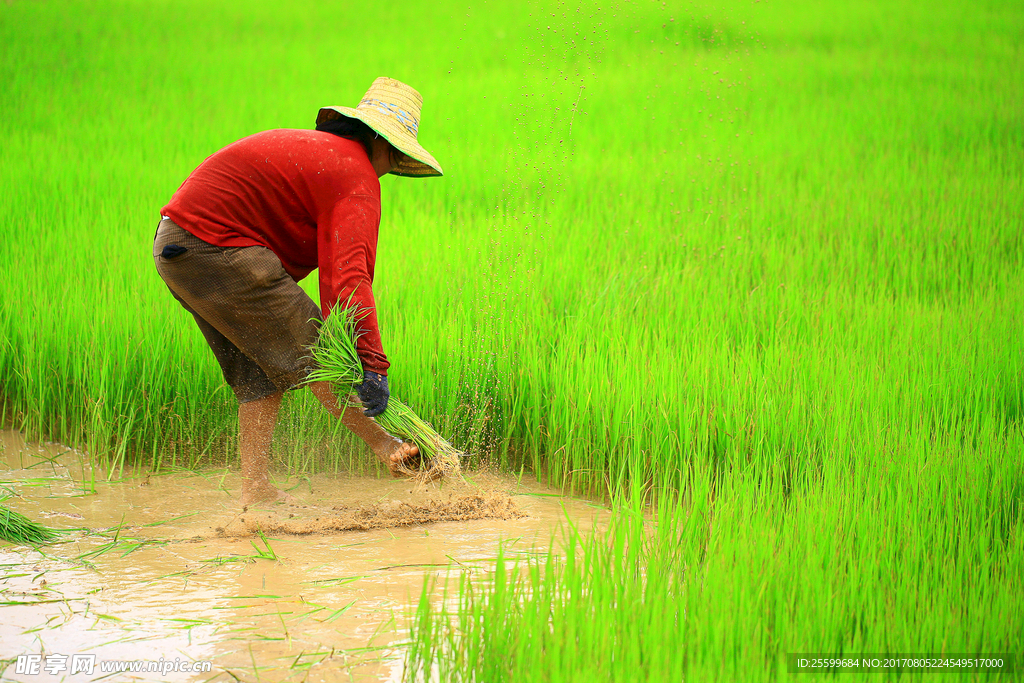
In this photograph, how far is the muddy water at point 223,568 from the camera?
1.71m

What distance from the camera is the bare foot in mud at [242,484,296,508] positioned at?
2.57m

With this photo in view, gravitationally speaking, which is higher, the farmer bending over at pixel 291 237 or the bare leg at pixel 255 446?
the farmer bending over at pixel 291 237

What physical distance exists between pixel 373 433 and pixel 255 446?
441mm

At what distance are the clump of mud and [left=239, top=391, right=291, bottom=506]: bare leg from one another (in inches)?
2.4

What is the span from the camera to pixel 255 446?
257cm

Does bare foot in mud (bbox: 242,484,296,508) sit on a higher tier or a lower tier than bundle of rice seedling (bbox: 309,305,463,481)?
lower

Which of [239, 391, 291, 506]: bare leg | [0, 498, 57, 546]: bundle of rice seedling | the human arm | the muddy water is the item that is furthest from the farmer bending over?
[0, 498, 57, 546]: bundle of rice seedling

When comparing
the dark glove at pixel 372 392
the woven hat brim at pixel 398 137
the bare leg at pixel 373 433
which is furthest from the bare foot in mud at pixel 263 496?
the woven hat brim at pixel 398 137

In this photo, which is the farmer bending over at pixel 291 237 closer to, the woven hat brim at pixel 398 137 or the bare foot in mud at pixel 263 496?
the woven hat brim at pixel 398 137

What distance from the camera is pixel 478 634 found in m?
1.59

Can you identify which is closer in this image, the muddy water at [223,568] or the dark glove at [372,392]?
the muddy water at [223,568]

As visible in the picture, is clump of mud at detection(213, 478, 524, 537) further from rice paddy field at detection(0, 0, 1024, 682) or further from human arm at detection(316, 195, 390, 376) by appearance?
human arm at detection(316, 195, 390, 376)

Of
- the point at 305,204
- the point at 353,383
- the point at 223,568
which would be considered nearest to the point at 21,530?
the point at 223,568

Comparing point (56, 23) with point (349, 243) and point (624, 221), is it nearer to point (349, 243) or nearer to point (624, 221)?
point (624, 221)
